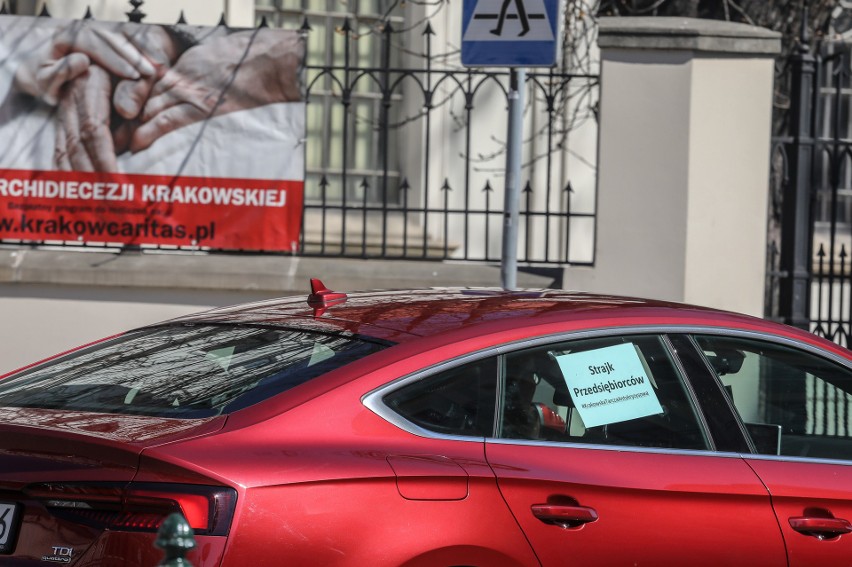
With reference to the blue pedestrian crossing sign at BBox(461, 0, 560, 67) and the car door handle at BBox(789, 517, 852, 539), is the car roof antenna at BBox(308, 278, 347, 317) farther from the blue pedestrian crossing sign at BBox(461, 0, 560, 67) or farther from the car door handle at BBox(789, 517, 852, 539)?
the blue pedestrian crossing sign at BBox(461, 0, 560, 67)

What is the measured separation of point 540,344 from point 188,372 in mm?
1001

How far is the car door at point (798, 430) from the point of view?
380cm

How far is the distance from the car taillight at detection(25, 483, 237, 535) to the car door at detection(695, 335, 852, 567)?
1668mm

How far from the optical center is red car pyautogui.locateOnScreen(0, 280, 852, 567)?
121 inches

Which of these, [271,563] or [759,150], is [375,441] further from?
[759,150]

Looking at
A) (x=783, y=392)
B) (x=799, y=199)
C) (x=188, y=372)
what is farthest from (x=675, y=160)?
(x=188, y=372)

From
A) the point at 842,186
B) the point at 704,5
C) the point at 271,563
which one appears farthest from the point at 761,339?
the point at 842,186

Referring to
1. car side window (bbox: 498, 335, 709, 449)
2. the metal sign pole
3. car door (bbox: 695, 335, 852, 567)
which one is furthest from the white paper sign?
the metal sign pole

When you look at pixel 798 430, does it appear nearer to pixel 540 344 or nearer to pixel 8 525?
pixel 540 344

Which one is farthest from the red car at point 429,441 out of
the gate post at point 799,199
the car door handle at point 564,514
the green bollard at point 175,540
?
the gate post at point 799,199

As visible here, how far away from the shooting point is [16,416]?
348 centimetres

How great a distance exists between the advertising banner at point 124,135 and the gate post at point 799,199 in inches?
133

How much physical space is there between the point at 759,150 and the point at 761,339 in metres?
4.65

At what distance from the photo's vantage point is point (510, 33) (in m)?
6.06
